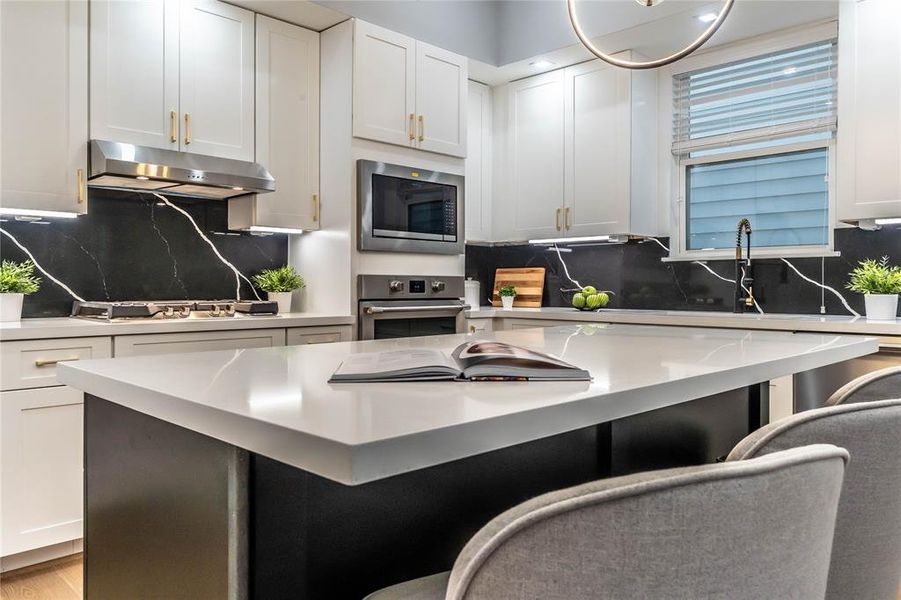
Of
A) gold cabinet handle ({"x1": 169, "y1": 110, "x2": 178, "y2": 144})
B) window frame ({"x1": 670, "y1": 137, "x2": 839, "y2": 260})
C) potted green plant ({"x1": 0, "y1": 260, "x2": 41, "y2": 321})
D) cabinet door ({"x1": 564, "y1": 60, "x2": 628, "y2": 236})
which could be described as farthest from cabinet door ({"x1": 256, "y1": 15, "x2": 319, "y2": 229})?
window frame ({"x1": 670, "y1": 137, "x2": 839, "y2": 260})

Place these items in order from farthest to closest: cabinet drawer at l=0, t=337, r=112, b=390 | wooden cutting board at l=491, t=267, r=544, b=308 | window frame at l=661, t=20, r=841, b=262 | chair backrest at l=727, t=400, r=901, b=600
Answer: wooden cutting board at l=491, t=267, r=544, b=308, window frame at l=661, t=20, r=841, b=262, cabinet drawer at l=0, t=337, r=112, b=390, chair backrest at l=727, t=400, r=901, b=600

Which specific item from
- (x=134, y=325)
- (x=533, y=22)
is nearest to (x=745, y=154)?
(x=533, y=22)

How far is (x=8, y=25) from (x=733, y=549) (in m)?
3.18

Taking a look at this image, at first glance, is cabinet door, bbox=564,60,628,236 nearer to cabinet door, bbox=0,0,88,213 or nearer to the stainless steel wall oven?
the stainless steel wall oven

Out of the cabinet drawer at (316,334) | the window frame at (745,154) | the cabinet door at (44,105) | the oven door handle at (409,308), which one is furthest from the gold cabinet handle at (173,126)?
the window frame at (745,154)

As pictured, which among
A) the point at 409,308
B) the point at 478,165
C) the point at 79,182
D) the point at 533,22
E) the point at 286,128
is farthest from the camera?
the point at 478,165

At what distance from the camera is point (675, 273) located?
4113 millimetres

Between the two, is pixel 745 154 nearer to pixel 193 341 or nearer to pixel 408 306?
pixel 408 306

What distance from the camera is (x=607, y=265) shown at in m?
4.43

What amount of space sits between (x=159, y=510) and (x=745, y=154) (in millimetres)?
3744

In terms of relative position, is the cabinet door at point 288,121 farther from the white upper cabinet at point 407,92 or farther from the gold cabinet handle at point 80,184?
the gold cabinet handle at point 80,184

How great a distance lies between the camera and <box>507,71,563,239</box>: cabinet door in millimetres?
4348

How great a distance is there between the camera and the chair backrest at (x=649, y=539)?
21.8 inches

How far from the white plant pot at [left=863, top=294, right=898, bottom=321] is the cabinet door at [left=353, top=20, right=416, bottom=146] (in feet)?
8.06
